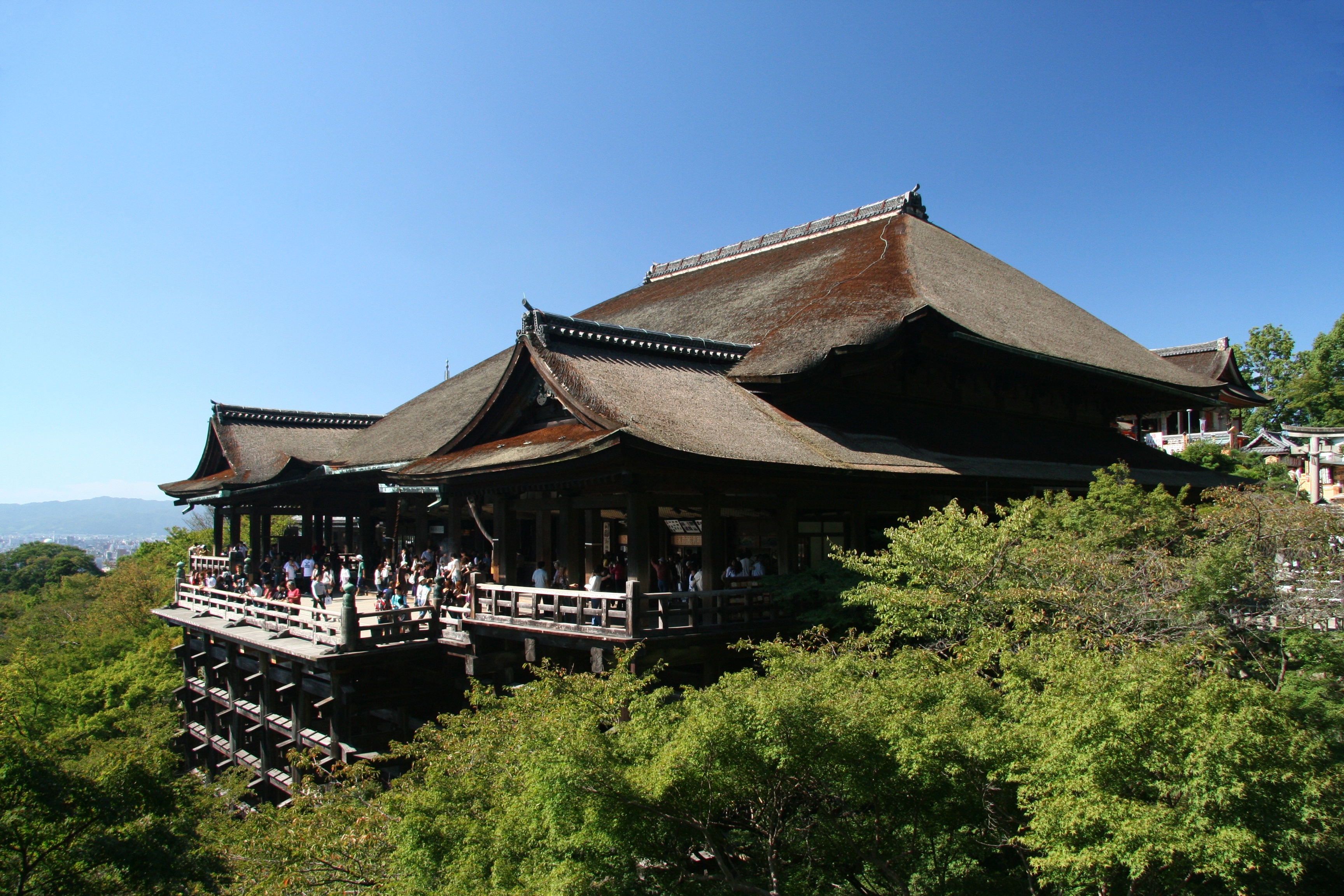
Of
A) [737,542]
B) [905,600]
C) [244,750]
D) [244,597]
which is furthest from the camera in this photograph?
[244,750]

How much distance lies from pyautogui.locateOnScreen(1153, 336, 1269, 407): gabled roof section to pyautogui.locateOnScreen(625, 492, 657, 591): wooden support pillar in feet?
65.6

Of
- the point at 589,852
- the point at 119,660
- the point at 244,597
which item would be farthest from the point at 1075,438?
the point at 119,660

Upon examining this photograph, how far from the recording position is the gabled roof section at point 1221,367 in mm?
27875

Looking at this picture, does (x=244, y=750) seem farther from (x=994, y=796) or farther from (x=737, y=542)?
(x=994, y=796)

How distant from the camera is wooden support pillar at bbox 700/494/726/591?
1341 centimetres

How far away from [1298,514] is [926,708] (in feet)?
20.9

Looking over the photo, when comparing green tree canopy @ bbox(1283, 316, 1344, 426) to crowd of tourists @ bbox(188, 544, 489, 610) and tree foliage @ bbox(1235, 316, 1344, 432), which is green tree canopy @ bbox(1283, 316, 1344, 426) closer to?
tree foliage @ bbox(1235, 316, 1344, 432)

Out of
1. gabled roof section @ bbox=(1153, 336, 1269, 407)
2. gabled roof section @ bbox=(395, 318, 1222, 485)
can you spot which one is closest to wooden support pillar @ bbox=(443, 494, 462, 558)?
gabled roof section @ bbox=(395, 318, 1222, 485)

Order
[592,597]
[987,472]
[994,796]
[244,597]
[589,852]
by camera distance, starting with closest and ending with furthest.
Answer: [589,852]
[994,796]
[592,597]
[987,472]
[244,597]

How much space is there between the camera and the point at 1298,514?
10.6m

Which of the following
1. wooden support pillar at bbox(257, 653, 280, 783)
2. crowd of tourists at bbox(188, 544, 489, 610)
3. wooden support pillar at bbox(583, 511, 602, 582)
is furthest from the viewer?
wooden support pillar at bbox(257, 653, 280, 783)

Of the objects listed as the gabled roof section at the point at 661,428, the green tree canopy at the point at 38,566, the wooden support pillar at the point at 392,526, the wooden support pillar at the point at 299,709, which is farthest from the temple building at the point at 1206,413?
the green tree canopy at the point at 38,566

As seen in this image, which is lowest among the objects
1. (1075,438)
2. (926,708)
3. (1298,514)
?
(926,708)

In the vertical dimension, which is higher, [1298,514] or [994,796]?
[1298,514]
